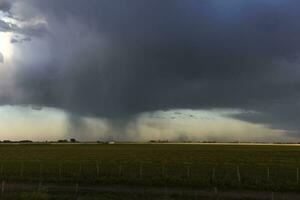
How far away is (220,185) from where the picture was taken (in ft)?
155

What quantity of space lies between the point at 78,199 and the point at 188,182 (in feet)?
54.5

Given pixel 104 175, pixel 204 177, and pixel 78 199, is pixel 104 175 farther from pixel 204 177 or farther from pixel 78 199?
pixel 78 199

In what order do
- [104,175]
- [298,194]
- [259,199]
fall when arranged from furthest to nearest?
[104,175]
[298,194]
[259,199]

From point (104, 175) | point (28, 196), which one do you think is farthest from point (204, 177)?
point (28, 196)

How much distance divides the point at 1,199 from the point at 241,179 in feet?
88.7

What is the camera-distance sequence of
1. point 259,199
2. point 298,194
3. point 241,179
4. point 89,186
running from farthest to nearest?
point 241,179
point 89,186
point 298,194
point 259,199

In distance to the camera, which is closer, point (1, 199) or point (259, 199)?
point (1, 199)

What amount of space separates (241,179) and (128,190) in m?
14.5

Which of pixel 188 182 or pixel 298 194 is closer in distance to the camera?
pixel 298 194

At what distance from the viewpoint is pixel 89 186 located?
154ft

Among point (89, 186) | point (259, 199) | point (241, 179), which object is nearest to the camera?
point (259, 199)

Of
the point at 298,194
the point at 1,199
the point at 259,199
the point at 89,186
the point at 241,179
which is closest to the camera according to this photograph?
the point at 1,199

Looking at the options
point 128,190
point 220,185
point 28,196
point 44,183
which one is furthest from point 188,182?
point 28,196

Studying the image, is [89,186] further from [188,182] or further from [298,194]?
[298,194]
